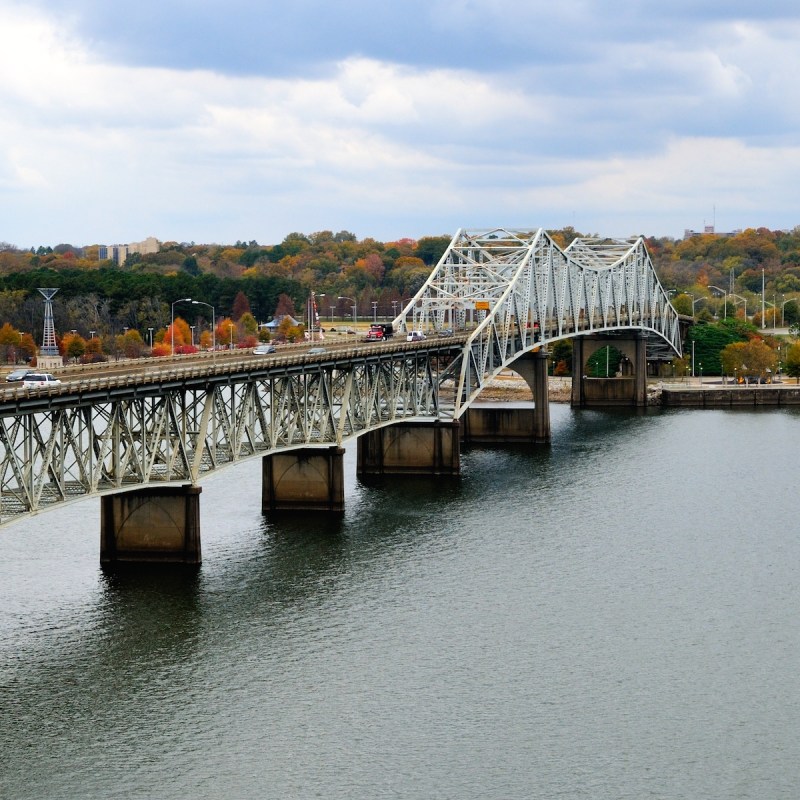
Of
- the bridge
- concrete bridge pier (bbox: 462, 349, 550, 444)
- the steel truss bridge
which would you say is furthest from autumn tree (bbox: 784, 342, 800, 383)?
concrete bridge pier (bbox: 462, 349, 550, 444)

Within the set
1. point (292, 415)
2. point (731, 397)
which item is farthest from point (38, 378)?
point (731, 397)

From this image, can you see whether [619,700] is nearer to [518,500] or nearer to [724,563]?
[724,563]

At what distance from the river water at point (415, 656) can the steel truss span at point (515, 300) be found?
90.9 feet

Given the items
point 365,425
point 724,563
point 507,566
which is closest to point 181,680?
point 507,566

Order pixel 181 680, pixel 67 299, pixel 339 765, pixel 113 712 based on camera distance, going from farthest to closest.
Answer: pixel 67 299, pixel 181 680, pixel 113 712, pixel 339 765

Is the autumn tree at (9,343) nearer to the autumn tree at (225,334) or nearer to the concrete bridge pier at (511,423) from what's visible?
the autumn tree at (225,334)

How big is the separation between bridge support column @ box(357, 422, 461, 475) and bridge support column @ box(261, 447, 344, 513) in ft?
53.3

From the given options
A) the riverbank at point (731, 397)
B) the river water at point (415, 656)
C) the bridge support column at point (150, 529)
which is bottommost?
the river water at point (415, 656)

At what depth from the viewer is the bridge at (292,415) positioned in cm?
6138

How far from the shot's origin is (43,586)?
215 ft

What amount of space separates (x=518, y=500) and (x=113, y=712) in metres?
44.3

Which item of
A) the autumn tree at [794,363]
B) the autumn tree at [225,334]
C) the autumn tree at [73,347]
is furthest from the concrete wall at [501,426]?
the autumn tree at [225,334]

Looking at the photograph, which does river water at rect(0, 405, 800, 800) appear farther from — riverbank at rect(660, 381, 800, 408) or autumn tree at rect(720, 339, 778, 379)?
autumn tree at rect(720, 339, 778, 379)

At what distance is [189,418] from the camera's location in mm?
71562
